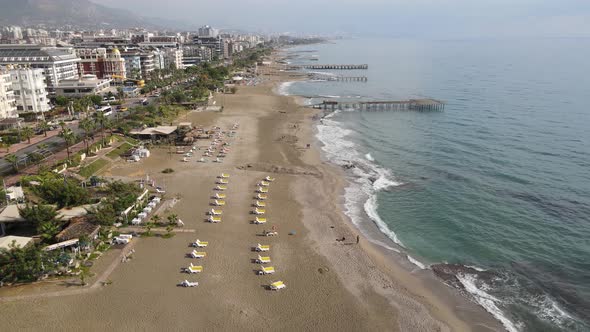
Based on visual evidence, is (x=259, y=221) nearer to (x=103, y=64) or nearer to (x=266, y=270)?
(x=266, y=270)

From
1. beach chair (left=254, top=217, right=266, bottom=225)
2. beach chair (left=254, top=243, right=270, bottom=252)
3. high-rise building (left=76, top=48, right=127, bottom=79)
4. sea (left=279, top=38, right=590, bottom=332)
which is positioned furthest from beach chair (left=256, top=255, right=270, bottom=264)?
high-rise building (left=76, top=48, right=127, bottom=79)

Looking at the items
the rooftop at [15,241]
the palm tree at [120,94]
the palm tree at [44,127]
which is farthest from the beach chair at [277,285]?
the palm tree at [120,94]

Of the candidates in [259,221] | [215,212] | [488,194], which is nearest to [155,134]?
[215,212]

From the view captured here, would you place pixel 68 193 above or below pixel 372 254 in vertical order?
above

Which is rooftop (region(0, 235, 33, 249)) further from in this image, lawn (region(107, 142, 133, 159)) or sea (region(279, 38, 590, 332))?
sea (region(279, 38, 590, 332))

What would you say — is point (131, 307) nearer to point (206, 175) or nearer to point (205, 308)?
point (205, 308)

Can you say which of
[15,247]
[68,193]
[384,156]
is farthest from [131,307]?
[384,156]

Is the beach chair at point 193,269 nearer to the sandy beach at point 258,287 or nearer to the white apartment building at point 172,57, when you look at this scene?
the sandy beach at point 258,287
